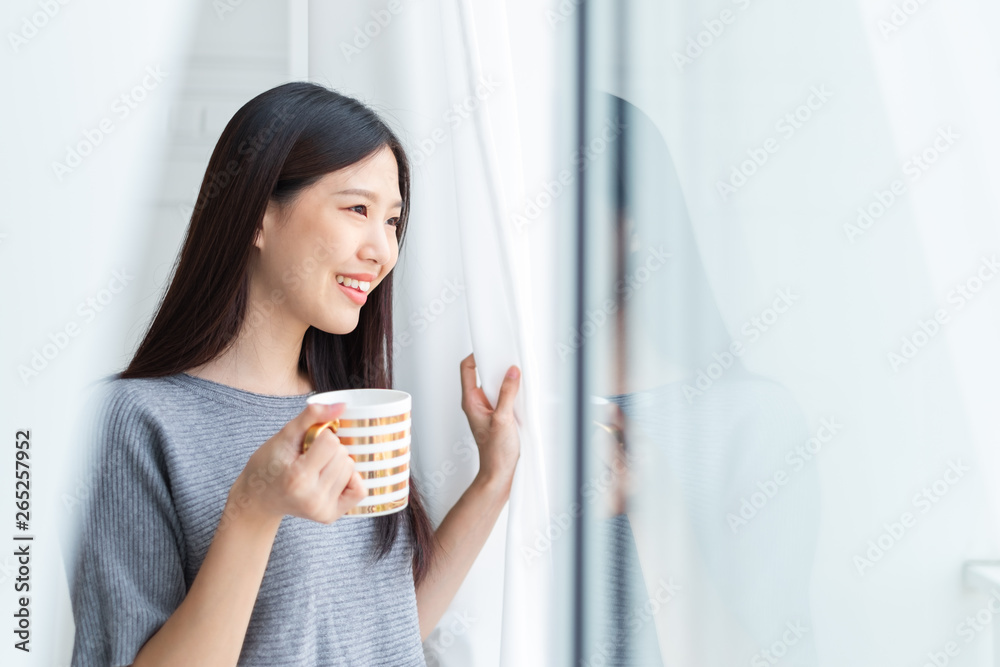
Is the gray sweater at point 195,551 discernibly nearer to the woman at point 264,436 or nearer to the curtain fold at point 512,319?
the woman at point 264,436

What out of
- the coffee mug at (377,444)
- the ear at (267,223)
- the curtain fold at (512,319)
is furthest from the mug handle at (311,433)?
the ear at (267,223)

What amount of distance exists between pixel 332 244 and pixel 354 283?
5cm

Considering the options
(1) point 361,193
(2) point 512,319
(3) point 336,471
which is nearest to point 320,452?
(3) point 336,471

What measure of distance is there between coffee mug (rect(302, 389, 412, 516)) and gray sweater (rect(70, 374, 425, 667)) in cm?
16

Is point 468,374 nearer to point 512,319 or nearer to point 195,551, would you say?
point 512,319

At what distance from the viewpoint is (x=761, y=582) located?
0.38 meters

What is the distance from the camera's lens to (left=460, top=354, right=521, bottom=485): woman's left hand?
2.35ft

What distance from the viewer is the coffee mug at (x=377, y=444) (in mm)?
602

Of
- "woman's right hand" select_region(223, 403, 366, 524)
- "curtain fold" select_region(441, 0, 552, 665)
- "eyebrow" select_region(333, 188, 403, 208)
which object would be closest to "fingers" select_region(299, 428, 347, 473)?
"woman's right hand" select_region(223, 403, 366, 524)

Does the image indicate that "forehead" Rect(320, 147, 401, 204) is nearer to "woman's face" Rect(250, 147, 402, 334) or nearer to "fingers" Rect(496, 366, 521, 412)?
"woman's face" Rect(250, 147, 402, 334)

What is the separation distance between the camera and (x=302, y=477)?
0.56 metres

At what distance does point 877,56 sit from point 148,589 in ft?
2.27

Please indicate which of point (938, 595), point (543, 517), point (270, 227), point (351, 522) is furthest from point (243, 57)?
point (938, 595)

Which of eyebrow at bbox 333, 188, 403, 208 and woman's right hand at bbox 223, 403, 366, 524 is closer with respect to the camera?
woman's right hand at bbox 223, 403, 366, 524
